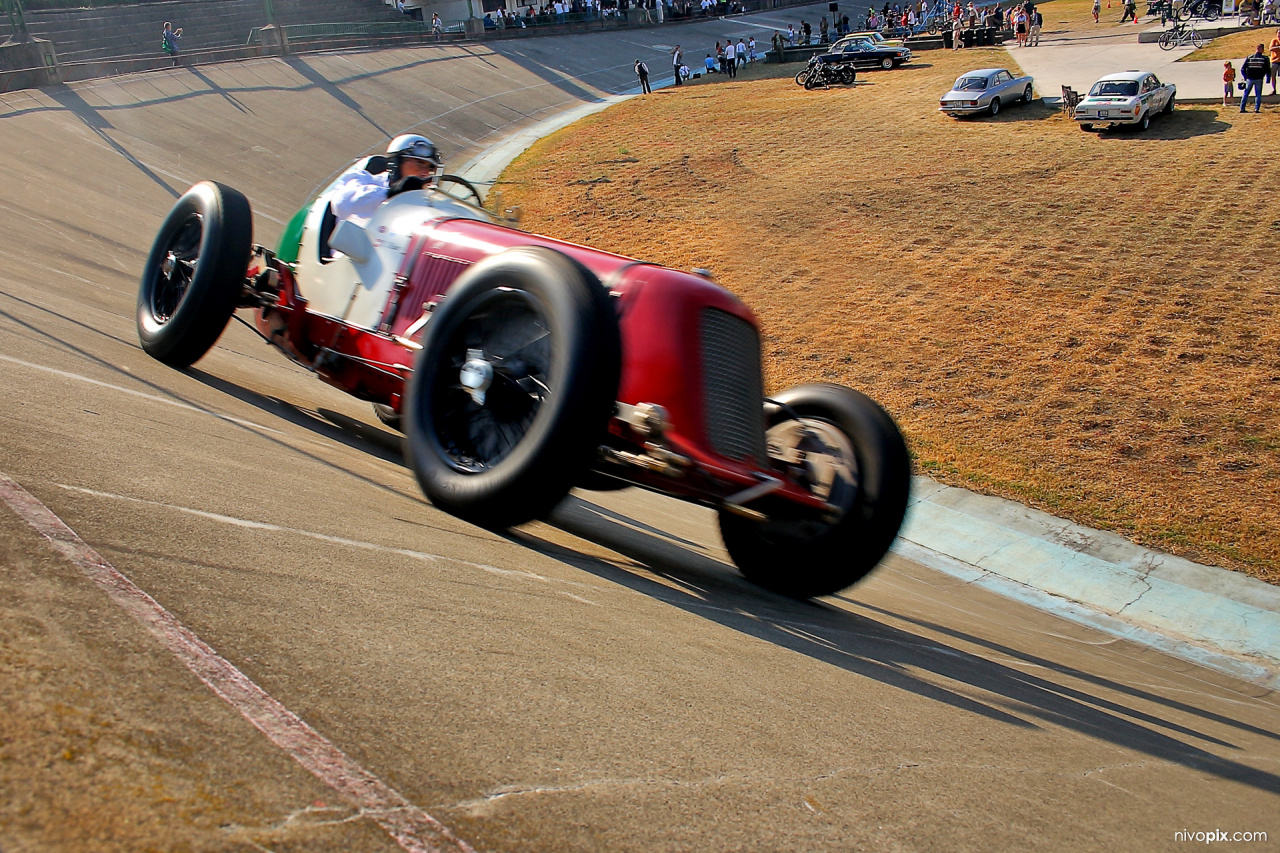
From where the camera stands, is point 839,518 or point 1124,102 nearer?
point 839,518

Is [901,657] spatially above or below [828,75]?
below

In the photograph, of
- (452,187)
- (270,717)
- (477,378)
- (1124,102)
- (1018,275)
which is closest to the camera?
(270,717)

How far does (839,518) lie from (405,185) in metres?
3.93

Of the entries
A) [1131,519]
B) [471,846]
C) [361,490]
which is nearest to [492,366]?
[361,490]

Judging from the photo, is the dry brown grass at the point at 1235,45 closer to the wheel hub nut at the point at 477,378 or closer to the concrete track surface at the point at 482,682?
the concrete track surface at the point at 482,682

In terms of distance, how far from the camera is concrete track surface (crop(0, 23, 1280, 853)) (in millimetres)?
2182

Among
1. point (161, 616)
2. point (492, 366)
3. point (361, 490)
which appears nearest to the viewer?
point (161, 616)

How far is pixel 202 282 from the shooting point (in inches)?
274

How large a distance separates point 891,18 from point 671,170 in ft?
127

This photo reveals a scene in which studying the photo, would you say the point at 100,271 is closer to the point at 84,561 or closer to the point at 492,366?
the point at 492,366

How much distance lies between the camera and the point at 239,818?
6.55 feet

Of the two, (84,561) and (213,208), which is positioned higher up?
(213,208)

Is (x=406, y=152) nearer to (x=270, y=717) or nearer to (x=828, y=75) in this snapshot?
(x=270, y=717)

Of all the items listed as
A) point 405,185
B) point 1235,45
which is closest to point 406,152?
point 405,185
